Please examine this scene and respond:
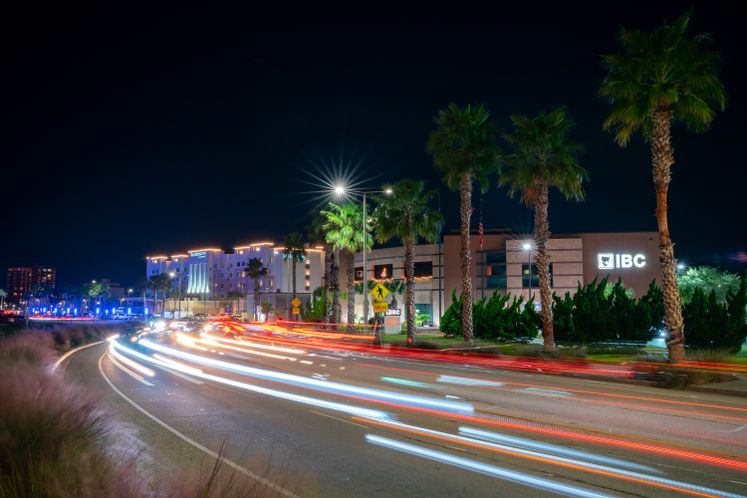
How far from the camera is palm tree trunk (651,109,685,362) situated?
21453mm

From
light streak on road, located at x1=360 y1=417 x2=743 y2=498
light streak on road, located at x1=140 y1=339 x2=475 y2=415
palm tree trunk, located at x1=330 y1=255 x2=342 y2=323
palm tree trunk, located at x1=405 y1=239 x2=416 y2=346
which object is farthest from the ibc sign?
light streak on road, located at x1=360 y1=417 x2=743 y2=498

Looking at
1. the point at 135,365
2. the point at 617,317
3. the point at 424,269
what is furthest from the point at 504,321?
the point at 424,269

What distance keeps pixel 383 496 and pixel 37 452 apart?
382cm

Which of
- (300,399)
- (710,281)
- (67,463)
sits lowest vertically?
(300,399)

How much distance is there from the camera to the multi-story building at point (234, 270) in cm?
14462

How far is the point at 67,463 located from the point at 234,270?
153620mm

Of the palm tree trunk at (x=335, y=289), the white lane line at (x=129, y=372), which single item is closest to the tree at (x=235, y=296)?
the palm tree trunk at (x=335, y=289)

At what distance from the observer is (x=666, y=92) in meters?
21.2

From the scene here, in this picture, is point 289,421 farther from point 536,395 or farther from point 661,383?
point 661,383

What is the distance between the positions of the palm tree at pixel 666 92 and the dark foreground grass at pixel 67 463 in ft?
62.4

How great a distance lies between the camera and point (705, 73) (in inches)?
835

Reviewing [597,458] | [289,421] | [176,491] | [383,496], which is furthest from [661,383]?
[176,491]

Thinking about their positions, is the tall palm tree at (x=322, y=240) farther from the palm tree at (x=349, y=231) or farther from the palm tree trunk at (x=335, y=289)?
the palm tree at (x=349, y=231)

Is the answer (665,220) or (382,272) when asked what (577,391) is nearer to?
(665,220)
